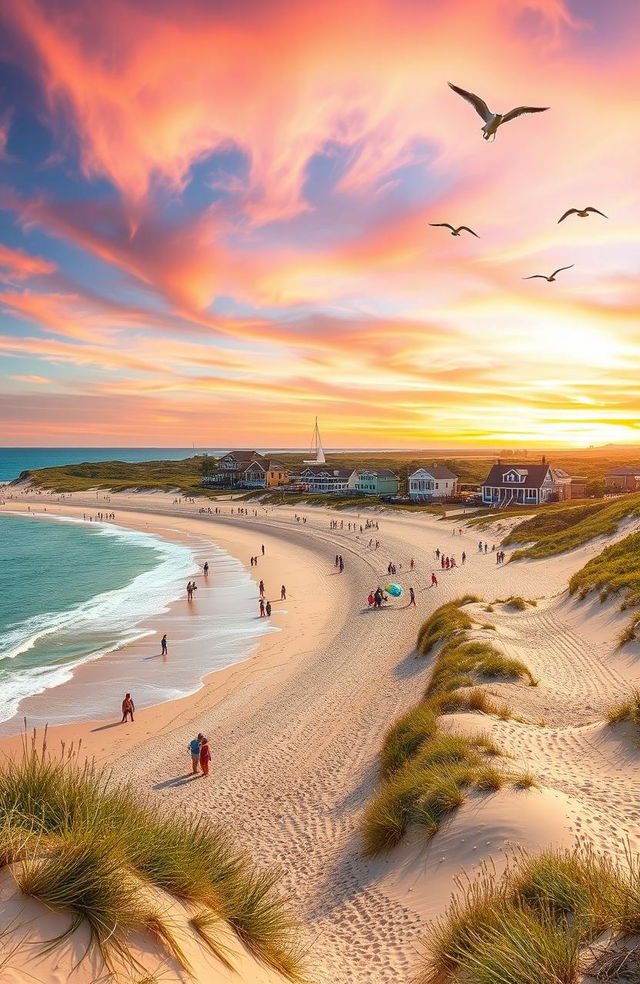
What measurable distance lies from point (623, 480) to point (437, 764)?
277 ft

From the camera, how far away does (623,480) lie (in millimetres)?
82688

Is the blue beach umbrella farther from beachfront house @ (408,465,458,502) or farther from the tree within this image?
beachfront house @ (408,465,458,502)

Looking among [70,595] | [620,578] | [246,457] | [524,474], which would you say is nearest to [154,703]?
[620,578]

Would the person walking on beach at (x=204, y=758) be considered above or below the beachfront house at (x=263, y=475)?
below

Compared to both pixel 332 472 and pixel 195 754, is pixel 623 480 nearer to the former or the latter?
pixel 332 472

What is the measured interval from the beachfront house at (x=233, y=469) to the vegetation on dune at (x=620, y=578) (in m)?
98.4

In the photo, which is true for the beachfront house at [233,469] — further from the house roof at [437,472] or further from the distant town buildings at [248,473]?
the house roof at [437,472]

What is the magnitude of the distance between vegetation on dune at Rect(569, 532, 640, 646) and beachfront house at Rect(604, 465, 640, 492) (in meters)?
58.8

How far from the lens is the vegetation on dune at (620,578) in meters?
19.1

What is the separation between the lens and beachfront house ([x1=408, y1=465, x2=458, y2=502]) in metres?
86.8

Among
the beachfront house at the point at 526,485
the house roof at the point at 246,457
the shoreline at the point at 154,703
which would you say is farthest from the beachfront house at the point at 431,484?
the house roof at the point at 246,457

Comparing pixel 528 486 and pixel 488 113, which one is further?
pixel 528 486

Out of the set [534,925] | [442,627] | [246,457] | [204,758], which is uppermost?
[246,457]

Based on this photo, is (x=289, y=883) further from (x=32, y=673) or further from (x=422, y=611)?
(x=422, y=611)
